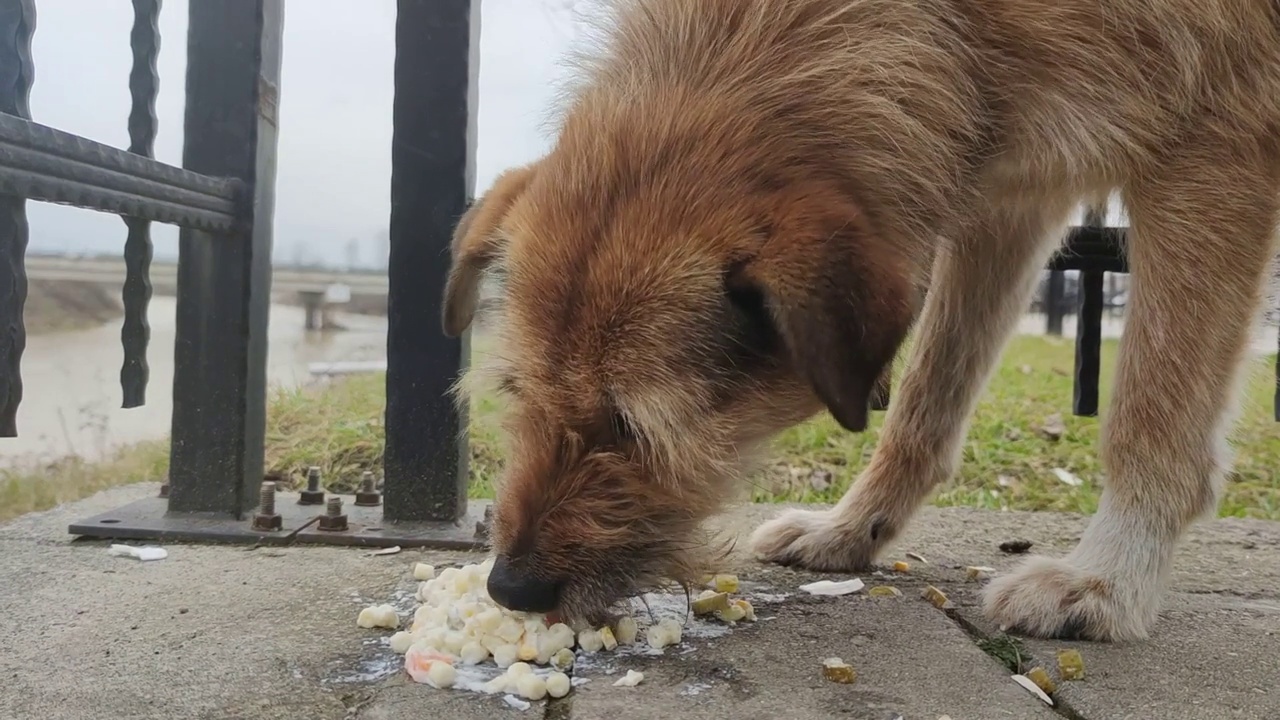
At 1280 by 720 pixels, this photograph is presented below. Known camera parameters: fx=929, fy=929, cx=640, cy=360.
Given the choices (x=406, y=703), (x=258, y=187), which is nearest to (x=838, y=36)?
(x=406, y=703)

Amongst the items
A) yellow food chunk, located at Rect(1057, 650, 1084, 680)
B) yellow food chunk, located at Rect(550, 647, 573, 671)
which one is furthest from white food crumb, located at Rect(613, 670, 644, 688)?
yellow food chunk, located at Rect(1057, 650, 1084, 680)

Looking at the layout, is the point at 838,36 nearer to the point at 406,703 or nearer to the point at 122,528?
the point at 406,703

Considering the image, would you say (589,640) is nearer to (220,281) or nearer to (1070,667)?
(1070,667)

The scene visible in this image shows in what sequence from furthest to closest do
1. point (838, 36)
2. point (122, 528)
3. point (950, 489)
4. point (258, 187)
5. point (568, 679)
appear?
point (950, 489) < point (258, 187) < point (122, 528) < point (838, 36) < point (568, 679)

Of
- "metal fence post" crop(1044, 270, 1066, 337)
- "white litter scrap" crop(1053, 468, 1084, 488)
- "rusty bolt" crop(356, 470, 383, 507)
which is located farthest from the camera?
"metal fence post" crop(1044, 270, 1066, 337)

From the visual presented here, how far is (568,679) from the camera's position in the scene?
1.62 metres

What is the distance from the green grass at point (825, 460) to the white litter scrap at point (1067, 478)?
0.08 ft

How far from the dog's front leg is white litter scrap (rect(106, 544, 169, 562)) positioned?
1581 mm

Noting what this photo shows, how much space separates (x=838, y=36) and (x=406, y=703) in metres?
1.54

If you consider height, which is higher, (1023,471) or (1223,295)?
(1223,295)

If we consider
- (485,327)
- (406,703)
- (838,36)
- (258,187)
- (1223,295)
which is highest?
(838,36)

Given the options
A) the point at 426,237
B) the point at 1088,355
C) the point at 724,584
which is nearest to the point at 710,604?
the point at 724,584

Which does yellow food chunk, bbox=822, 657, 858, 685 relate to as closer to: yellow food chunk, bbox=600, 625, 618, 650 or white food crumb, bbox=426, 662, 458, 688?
yellow food chunk, bbox=600, 625, 618, 650

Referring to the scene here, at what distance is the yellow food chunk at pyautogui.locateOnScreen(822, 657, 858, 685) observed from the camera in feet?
5.36
